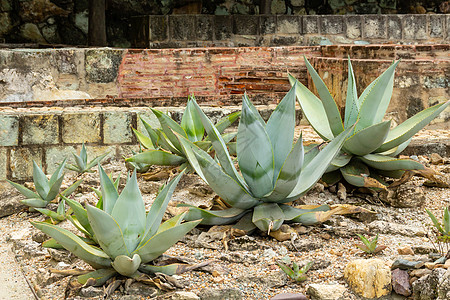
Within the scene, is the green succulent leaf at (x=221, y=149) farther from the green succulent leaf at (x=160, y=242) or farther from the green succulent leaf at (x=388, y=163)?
the green succulent leaf at (x=388, y=163)

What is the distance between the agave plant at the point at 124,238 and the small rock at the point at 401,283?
2.38ft

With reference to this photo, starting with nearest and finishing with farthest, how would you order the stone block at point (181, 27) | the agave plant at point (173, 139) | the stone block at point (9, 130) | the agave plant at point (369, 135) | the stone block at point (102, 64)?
the agave plant at point (369, 135) → the agave plant at point (173, 139) → the stone block at point (9, 130) → the stone block at point (102, 64) → the stone block at point (181, 27)

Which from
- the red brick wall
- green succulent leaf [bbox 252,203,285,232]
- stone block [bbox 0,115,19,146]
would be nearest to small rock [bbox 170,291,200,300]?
green succulent leaf [bbox 252,203,285,232]

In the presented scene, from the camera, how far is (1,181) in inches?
182

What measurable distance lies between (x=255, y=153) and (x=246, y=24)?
716cm

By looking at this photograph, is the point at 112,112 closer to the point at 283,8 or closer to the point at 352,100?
the point at 352,100

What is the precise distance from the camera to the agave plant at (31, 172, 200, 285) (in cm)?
214

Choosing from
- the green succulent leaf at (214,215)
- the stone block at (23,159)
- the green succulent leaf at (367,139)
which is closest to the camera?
the green succulent leaf at (214,215)

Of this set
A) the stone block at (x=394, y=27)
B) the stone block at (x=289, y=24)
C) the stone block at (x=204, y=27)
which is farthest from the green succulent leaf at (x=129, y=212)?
the stone block at (x=394, y=27)

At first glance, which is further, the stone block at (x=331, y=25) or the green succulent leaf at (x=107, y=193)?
the stone block at (x=331, y=25)

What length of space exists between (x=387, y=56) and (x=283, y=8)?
24.1 feet

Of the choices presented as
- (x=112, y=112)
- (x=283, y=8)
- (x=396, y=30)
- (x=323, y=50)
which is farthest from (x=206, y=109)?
(x=283, y=8)

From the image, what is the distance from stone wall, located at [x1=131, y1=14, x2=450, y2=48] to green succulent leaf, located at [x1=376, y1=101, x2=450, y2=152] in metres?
6.43

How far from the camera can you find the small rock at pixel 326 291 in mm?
2094
